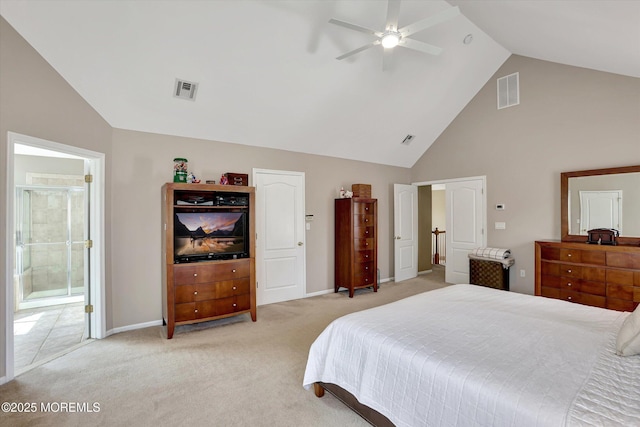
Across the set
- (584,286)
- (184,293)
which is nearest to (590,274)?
(584,286)

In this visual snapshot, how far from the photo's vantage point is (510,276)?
16.6 feet

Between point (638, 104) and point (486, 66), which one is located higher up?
point (486, 66)

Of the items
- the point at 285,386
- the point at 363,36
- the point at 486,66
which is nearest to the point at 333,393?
the point at 285,386

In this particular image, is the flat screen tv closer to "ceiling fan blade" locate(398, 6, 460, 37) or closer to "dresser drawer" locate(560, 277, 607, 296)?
"ceiling fan blade" locate(398, 6, 460, 37)

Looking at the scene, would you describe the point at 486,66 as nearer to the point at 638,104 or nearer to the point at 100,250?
the point at 638,104

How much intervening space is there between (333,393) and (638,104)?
5068mm

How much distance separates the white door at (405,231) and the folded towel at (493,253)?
4.58 ft

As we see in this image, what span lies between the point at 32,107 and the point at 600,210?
21.9ft

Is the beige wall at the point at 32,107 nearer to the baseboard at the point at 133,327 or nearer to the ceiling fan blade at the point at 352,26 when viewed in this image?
the baseboard at the point at 133,327

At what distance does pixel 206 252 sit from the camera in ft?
12.5

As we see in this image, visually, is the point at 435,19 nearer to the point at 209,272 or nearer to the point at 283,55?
the point at 283,55

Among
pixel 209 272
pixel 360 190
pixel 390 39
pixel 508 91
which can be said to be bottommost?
pixel 209 272

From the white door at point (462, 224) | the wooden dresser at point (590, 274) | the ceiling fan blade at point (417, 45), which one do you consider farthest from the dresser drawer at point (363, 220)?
the ceiling fan blade at point (417, 45)

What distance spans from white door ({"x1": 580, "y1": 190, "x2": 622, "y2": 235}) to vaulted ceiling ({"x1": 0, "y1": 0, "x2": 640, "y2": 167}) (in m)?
1.53
